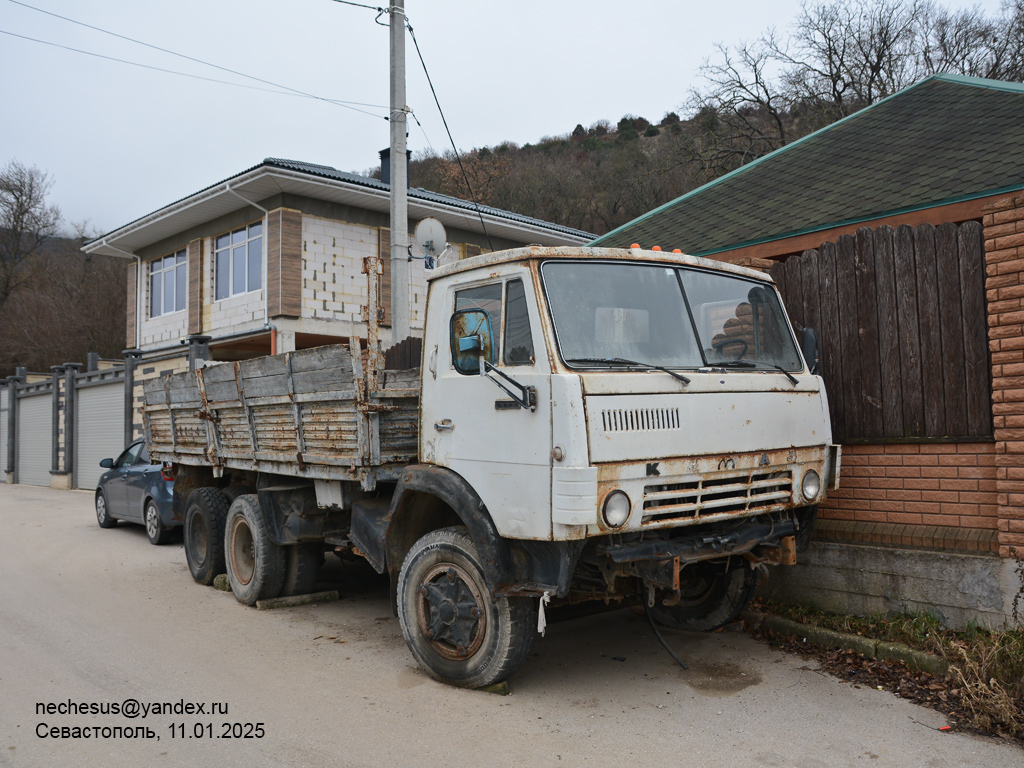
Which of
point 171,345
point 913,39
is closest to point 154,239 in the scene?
point 171,345

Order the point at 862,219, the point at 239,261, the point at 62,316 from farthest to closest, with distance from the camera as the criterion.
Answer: the point at 62,316 → the point at 239,261 → the point at 862,219

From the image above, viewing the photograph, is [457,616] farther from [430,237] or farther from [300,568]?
[430,237]

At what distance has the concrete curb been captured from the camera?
15.3ft

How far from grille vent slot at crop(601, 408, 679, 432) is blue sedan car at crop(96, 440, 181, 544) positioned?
8281 mm

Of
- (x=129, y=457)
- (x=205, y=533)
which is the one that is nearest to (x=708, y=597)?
(x=205, y=533)

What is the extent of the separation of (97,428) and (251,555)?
17.9 metres

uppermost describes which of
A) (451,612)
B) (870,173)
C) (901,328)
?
(870,173)

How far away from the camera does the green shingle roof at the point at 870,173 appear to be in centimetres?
734

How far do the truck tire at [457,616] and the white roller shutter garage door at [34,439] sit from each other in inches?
935

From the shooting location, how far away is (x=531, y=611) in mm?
4582

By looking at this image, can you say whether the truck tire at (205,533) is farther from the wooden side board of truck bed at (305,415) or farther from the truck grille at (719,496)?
the truck grille at (719,496)

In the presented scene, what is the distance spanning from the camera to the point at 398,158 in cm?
1080

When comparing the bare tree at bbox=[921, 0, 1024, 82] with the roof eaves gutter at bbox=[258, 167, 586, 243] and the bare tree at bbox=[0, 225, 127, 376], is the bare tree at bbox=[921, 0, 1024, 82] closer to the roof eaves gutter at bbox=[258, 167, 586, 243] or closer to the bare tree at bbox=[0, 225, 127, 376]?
the roof eaves gutter at bbox=[258, 167, 586, 243]

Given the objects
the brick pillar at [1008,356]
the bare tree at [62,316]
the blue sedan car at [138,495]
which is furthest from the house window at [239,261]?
the bare tree at [62,316]
